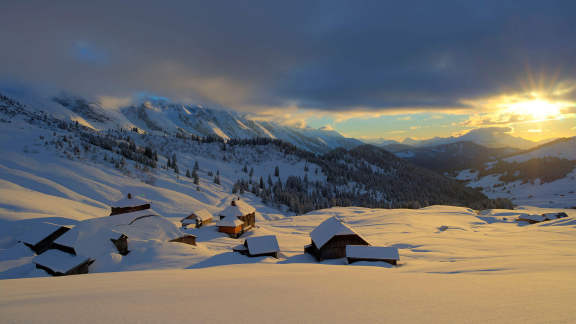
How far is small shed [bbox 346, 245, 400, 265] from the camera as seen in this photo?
75.5 feet

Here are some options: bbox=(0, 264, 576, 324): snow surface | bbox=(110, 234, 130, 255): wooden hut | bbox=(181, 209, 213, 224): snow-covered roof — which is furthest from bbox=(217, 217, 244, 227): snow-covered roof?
bbox=(0, 264, 576, 324): snow surface

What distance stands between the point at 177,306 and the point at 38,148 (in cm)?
9578

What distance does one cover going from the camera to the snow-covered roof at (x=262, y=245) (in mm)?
28078

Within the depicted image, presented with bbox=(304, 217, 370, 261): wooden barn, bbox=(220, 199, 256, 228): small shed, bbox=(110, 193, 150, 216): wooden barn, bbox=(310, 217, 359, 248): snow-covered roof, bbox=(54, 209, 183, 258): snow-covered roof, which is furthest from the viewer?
bbox=(220, 199, 256, 228): small shed

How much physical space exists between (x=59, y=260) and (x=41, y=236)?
8699 mm

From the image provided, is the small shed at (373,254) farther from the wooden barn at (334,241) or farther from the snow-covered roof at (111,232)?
the snow-covered roof at (111,232)

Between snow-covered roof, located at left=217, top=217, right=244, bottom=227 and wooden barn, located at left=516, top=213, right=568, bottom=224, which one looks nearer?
snow-covered roof, located at left=217, top=217, right=244, bottom=227

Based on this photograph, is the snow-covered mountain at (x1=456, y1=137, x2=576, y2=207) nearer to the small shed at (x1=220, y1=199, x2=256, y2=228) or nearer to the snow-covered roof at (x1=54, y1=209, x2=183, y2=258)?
the small shed at (x1=220, y1=199, x2=256, y2=228)

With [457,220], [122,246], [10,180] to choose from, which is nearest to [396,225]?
[457,220]

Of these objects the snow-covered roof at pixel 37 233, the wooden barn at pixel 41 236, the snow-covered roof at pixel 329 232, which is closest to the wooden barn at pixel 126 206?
the snow-covered roof at pixel 37 233

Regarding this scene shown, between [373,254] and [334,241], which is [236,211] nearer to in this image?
[334,241]

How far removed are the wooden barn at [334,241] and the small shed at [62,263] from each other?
22663mm

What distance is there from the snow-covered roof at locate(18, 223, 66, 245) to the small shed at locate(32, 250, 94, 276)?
628cm

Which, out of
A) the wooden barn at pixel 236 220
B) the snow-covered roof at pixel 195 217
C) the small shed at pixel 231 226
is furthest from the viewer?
the snow-covered roof at pixel 195 217
